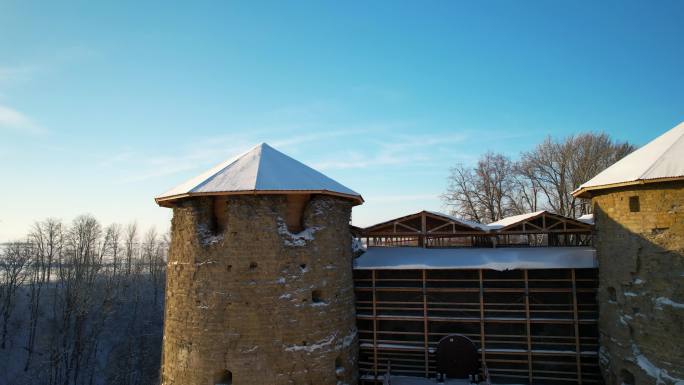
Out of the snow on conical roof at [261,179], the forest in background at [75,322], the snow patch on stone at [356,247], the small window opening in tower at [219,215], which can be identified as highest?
the snow on conical roof at [261,179]

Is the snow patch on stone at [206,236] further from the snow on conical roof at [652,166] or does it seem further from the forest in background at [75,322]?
the forest in background at [75,322]

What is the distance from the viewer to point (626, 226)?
10.5 metres

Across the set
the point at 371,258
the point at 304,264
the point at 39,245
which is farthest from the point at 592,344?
the point at 39,245

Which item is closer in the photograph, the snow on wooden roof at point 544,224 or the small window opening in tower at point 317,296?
the small window opening in tower at point 317,296

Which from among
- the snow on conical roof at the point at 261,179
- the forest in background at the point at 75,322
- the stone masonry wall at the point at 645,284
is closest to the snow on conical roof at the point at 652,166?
the stone masonry wall at the point at 645,284

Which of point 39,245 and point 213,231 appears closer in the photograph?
point 213,231

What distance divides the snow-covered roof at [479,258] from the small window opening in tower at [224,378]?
203 inches

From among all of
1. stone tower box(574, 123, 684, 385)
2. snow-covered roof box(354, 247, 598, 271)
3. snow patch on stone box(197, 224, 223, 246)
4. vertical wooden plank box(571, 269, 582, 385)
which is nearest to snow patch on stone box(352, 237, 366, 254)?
snow-covered roof box(354, 247, 598, 271)

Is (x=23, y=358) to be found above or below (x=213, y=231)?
below

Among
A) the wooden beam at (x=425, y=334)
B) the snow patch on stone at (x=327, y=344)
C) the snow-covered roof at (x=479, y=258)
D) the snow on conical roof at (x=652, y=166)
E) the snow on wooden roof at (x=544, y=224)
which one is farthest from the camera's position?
the snow on wooden roof at (x=544, y=224)

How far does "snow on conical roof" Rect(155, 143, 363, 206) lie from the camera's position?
10773 millimetres

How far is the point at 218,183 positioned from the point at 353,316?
20.5 feet

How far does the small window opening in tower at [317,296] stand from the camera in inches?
458

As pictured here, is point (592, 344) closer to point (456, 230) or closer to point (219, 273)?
point (456, 230)
